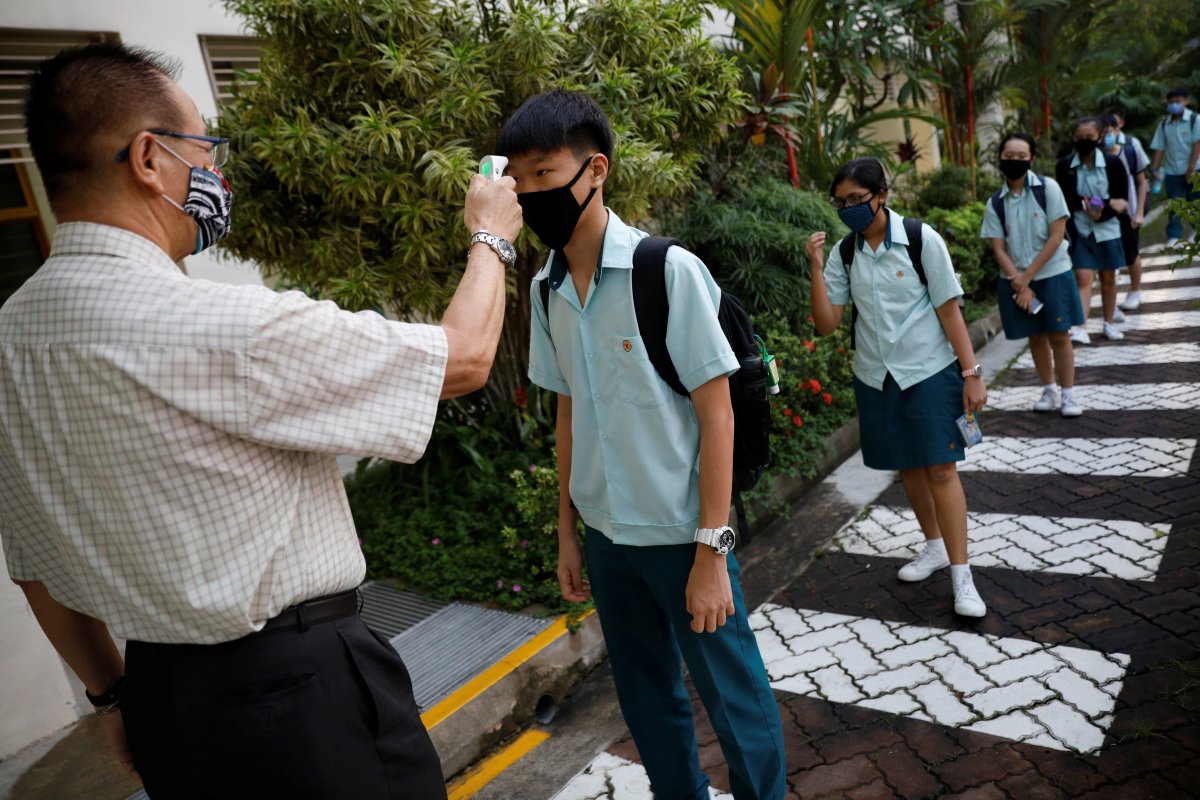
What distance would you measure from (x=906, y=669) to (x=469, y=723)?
171 centimetres

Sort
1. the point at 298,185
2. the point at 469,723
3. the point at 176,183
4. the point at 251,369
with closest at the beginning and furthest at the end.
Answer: the point at 251,369, the point at 176,183, the point at 469,723, the point at 298,185

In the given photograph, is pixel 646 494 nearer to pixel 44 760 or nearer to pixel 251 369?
pixel 251 369

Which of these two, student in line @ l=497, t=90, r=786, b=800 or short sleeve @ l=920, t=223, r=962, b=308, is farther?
short sleeve @ l=920, t=223, r=962, b=308

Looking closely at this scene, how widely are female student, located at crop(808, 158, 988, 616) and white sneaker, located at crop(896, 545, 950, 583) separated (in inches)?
12.9

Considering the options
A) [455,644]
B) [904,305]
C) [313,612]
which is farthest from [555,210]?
[455,644]

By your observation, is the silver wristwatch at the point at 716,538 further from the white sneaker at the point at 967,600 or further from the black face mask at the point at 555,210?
the white sneaker at the point at 967,600

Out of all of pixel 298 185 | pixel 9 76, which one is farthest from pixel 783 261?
pixel 9 76

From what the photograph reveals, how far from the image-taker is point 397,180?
4320 millimetres

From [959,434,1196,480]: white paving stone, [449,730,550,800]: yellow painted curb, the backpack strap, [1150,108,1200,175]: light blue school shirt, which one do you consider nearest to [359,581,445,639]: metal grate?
[449,730,550,800]: yellow painted curb

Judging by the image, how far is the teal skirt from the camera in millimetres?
3516

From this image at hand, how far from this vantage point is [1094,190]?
6965 mm

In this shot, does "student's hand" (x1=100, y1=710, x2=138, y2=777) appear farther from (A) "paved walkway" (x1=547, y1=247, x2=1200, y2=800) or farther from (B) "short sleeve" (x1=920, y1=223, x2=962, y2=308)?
(B) "short sleeve" (x1=920, y1=223, x2=962, y2=308)

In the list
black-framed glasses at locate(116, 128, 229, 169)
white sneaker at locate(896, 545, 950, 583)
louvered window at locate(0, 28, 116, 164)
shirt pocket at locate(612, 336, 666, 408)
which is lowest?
white sneaker at locate(896, 545, 950, 583)

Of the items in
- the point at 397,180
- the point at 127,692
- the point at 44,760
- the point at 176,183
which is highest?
the point at 397,180
